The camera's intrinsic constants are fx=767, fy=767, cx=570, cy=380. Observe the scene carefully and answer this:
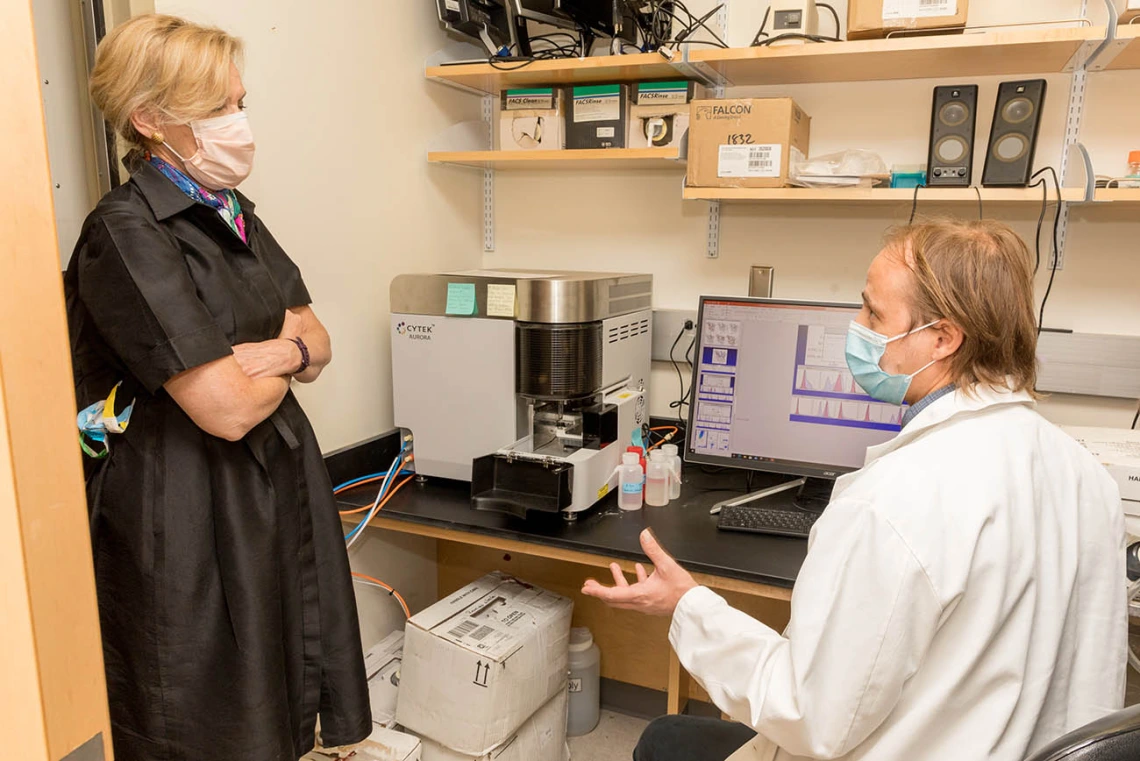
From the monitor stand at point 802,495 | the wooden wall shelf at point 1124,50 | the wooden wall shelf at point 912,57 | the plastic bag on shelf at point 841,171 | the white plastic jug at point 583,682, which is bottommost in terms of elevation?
the white plastic jug at point 583,682

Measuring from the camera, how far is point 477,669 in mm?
1779

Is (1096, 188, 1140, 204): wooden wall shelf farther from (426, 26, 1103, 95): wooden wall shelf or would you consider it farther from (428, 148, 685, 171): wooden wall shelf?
(428, 148, 685, 171): wooden wall shelf

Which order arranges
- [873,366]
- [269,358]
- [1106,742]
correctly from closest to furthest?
[1106,742]
[873,366]
[269,358]

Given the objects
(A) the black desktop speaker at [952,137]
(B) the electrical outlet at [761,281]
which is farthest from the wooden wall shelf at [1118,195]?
(B) the electrical outlet at [761,281]

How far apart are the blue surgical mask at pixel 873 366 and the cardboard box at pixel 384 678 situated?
1387 mm

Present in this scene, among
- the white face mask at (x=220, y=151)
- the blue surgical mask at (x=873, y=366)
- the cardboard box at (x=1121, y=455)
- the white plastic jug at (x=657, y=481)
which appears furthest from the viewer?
the white plastic jug at (x=657, y=481)

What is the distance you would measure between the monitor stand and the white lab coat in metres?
0.85

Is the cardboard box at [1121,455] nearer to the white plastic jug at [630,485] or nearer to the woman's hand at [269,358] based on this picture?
the white plastic jug at [630,485]

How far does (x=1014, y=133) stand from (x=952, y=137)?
13 cm

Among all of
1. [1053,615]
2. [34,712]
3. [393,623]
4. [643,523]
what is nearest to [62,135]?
[34,712]

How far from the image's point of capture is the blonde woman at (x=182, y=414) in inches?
45.7

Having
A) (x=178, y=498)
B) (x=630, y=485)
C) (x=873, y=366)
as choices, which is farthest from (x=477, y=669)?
(x=873, y=366)

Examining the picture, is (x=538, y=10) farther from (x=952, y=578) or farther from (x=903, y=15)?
(x=952, y=578)

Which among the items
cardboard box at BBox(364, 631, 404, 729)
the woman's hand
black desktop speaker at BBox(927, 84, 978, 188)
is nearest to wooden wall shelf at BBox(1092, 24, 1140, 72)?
black desktop speaker at BBox(927, 84, 978, 188)
